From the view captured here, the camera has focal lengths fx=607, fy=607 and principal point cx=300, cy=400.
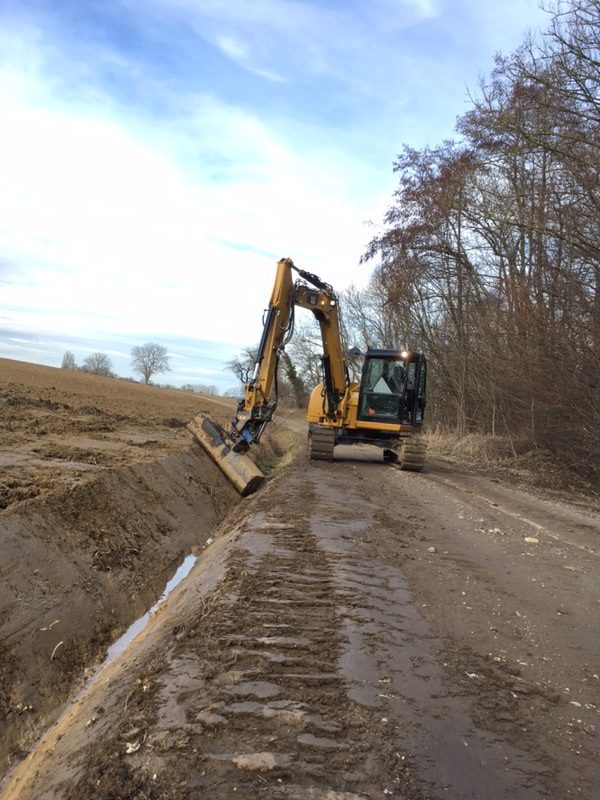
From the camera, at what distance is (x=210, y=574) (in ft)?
20.2

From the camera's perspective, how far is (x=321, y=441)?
1470 centimetres

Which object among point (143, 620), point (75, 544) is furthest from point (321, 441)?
point (143, 620)

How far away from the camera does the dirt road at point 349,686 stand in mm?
2748

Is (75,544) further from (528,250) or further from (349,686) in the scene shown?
(528,250)

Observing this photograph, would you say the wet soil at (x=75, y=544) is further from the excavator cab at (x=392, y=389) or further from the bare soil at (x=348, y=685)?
the excavator cab at (x=392, y=389)

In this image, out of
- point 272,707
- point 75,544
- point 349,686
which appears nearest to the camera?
point 272,707

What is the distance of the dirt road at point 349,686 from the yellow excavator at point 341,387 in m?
6.88

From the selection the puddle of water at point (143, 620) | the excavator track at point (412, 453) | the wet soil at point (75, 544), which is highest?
the excavator track at point (412, 453)

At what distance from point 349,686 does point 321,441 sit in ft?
36.7

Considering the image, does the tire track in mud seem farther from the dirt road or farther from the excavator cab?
the excavator cab

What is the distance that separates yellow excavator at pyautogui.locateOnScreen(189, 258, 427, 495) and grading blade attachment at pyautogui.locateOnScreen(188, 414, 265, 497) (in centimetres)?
26

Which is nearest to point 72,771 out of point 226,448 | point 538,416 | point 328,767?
point 328,767

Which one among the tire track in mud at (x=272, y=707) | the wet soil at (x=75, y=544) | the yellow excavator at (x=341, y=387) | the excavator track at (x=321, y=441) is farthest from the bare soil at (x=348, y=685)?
the excavator track at (x=321, y=441)

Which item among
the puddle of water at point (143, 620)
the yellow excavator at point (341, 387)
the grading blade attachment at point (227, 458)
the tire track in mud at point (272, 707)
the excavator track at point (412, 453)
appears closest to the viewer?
the tire track in mud at point (272, 707)
